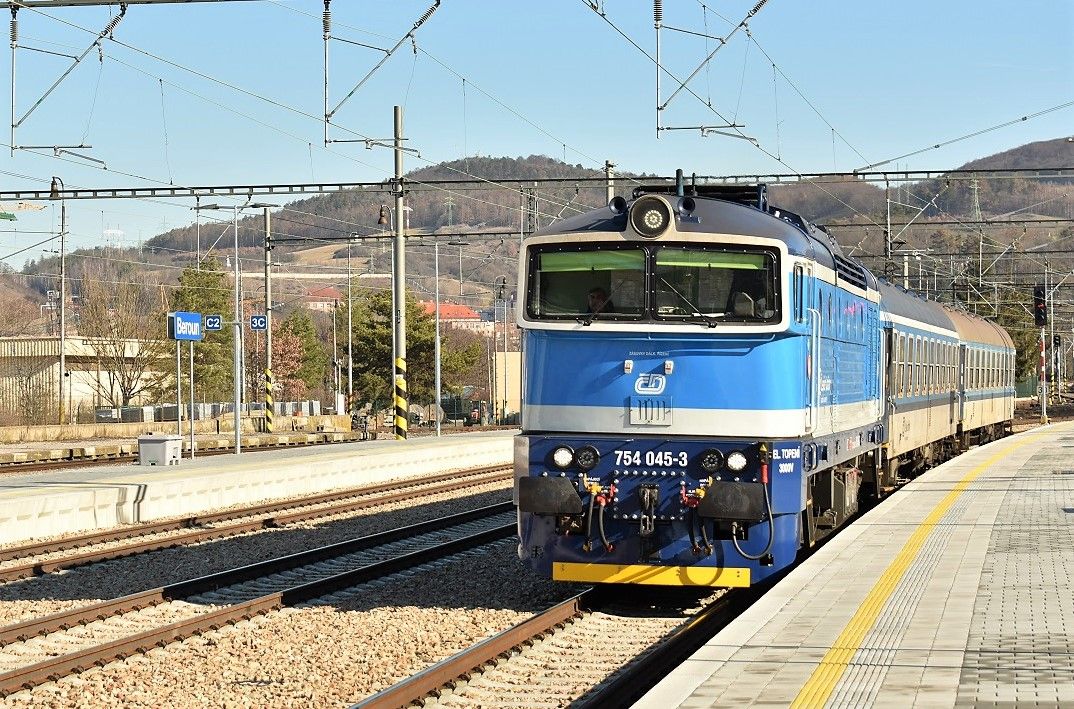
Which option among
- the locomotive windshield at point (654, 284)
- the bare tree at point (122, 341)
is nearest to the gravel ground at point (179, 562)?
the locomotive windshield at point (654, 284)

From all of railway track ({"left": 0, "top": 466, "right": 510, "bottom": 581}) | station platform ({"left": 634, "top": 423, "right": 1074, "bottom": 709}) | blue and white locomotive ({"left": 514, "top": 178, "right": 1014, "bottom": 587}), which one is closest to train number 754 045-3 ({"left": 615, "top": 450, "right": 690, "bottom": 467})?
blue and white locomotive ({"left": 514, "top": 178, "right": 1014, "bottom": 587})

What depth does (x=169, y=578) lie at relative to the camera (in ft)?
51.8

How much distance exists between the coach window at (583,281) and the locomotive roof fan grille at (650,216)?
20 centimetres

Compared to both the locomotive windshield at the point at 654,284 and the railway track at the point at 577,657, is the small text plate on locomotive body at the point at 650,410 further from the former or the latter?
the railway track at the point at 577,657

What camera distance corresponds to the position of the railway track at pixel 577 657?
9367 mm

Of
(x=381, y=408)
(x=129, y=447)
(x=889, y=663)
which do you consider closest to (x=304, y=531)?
(x=889, y=663)

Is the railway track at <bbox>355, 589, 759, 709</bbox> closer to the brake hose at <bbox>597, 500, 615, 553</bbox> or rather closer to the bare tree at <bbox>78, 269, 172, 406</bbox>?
the brake hose at <bbox>597, 500, 615, 553</bbox>

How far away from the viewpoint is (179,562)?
17156 mm

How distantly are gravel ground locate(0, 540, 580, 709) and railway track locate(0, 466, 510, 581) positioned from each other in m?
4.27

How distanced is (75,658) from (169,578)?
5.48m

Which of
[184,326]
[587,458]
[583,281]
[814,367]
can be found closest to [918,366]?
[814,367]

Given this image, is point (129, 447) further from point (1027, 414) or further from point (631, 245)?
point (1027, 414)

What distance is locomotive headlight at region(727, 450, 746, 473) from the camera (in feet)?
39.6

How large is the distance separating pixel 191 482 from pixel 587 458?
13.3 m
